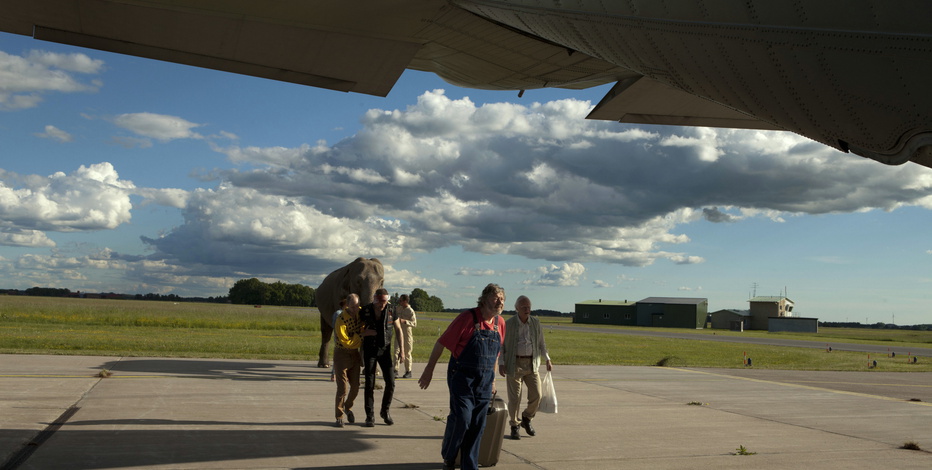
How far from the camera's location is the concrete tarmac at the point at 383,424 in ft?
22.4

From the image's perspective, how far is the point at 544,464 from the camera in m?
6.85

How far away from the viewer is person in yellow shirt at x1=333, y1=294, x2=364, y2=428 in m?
8.77

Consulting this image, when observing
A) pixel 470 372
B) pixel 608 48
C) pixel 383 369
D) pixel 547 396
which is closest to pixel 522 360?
pixel 547 396

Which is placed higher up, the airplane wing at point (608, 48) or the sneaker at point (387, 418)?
the airplane wing at point (608, 48)

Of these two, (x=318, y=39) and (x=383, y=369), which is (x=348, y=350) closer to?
Result: (x=383, y=369)

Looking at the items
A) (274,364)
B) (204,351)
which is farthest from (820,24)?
(204,351)

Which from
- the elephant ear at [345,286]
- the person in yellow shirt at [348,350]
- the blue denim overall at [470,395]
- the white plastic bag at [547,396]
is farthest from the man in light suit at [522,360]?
the elephant ear at [345,286]

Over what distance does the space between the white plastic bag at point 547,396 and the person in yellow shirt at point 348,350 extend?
2317mm

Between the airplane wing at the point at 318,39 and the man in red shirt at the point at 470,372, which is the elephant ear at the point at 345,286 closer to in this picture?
the airplane wing at the point at 318,39

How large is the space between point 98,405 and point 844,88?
9408 mm

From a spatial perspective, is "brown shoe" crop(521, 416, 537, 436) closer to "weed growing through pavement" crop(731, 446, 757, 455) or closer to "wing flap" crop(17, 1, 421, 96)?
"weed growing through pavement" crop(731, 446, 757, 455)

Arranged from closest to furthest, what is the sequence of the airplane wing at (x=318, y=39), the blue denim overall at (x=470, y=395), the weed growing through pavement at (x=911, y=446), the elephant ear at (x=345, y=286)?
the blue denim overall at (x=470, y=395) < the airplane wing at (x=318, y=39) < the weed growing through pavement at (x=911, y=446) < the elephant ear at (x=345, y=286)

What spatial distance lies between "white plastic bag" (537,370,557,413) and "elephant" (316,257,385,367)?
5386mm

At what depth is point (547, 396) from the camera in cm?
864
